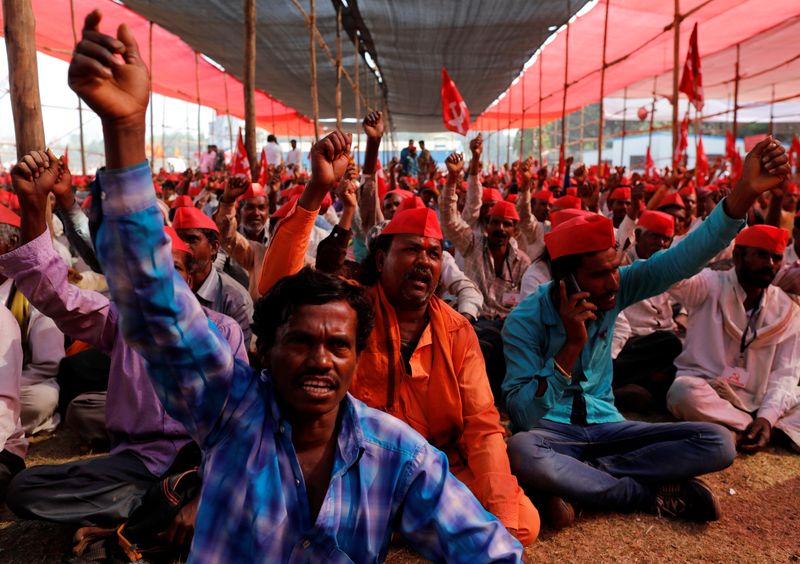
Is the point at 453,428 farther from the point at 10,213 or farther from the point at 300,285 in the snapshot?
the point at 10,213

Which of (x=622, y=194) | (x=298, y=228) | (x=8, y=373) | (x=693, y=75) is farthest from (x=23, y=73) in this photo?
(x=693, y=75)

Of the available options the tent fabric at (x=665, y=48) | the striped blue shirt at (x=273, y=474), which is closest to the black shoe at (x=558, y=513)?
the striped blue shirt at (x=273, y=474)

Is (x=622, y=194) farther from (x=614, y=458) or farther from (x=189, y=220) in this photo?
(x=189, y=220)

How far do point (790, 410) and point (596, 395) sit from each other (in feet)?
5.21

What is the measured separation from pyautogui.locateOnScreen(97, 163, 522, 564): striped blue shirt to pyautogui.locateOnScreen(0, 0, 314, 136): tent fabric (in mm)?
4446

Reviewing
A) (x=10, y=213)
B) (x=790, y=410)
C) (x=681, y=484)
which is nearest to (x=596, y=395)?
(x=681, y=484)

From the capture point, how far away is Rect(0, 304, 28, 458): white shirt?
2.76 metres

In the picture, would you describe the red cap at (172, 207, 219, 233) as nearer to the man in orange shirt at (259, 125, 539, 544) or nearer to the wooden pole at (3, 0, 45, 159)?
the wooden pole at (3, 0, 45, 159)

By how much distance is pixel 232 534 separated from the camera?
139 cm

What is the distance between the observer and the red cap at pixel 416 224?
107 inches

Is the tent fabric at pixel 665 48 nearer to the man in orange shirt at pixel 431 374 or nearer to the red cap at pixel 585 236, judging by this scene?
the red cap at pixel 585 236

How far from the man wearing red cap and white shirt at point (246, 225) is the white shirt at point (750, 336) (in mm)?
2811

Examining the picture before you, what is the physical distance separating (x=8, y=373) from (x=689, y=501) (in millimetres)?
3130

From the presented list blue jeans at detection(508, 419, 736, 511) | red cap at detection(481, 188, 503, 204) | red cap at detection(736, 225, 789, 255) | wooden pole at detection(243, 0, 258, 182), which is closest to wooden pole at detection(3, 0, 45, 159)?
blue jeans at detection(508, 419, 736, 511)
